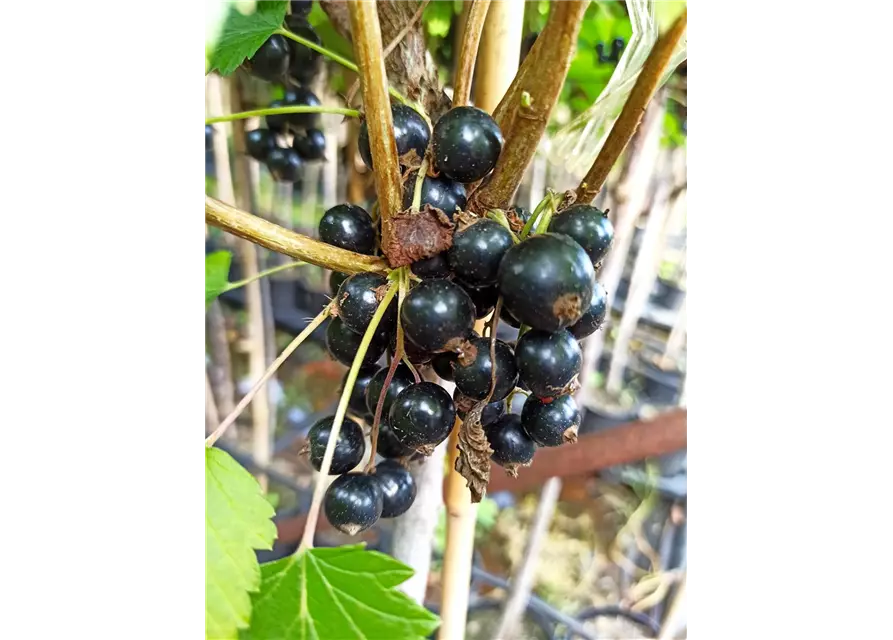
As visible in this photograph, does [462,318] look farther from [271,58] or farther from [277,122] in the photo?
[277,122]

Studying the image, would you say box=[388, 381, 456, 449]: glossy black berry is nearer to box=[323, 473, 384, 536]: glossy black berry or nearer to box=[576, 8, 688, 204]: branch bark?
box=[323, 473, 384, 536]: glossy black berry

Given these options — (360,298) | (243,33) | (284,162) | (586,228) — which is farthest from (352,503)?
(284,162)

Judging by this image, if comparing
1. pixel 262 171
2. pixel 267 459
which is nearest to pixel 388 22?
pixel 262 171

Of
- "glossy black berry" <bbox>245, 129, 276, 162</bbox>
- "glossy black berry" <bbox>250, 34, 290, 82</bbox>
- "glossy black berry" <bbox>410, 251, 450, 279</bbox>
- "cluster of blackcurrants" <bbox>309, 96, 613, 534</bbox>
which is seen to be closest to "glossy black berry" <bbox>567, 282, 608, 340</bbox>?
"cluster of blackcurrants" <bbox>309, 96, 613, 534</bbox>

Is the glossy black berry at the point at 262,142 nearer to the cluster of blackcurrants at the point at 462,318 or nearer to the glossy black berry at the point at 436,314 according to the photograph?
the cluster of blackcurrants at the point at 462,318
